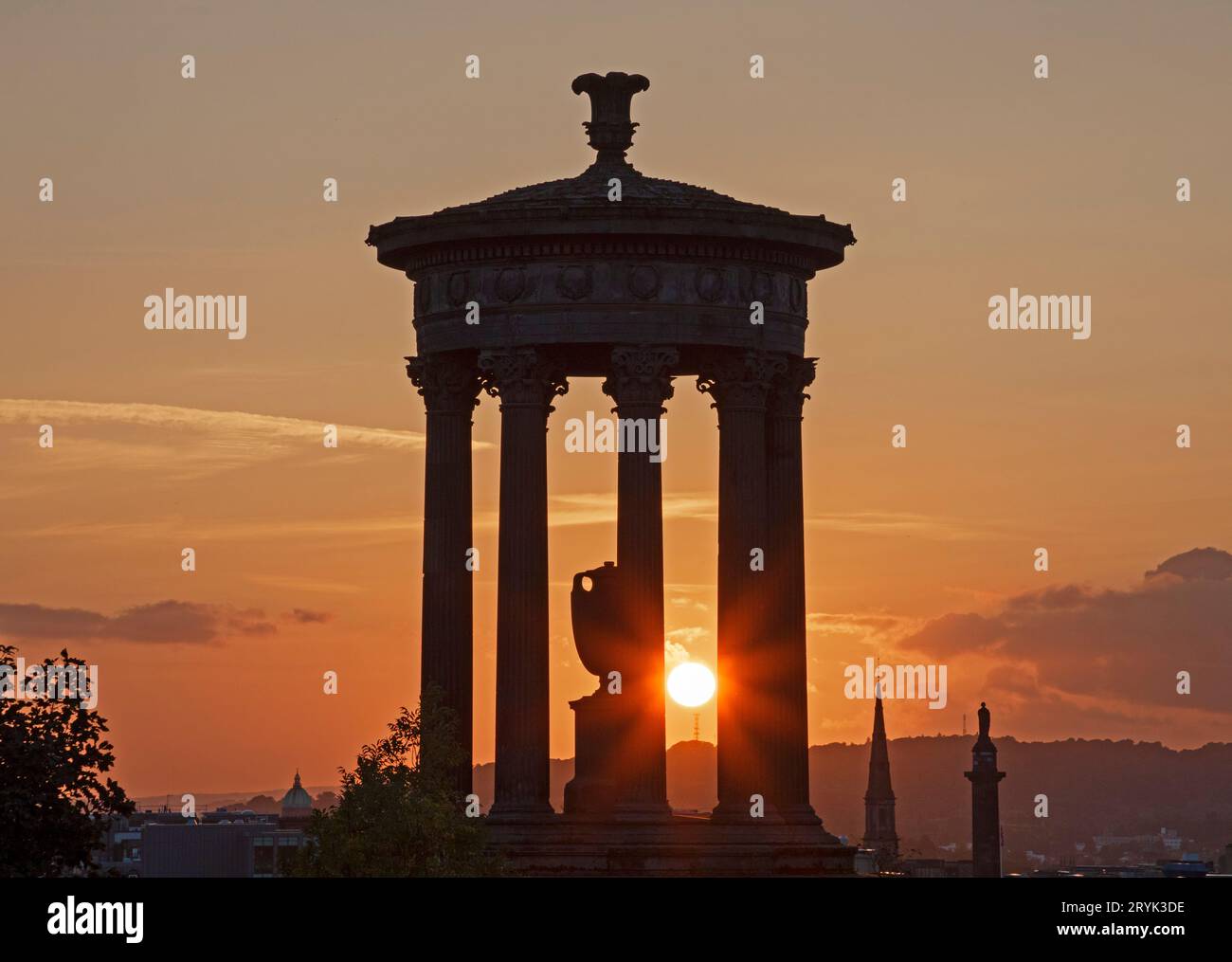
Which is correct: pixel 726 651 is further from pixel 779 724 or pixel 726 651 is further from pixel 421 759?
pixel 421 759

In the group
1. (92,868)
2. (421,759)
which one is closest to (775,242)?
(421,759)

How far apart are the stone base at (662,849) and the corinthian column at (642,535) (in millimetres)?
1549

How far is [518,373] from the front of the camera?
115 metres

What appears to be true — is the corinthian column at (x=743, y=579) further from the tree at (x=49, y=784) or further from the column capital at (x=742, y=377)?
the tree at (x=49, y=784)

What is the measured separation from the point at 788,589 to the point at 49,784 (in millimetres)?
32203

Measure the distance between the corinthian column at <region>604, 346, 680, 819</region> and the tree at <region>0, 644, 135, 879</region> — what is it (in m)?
23.2

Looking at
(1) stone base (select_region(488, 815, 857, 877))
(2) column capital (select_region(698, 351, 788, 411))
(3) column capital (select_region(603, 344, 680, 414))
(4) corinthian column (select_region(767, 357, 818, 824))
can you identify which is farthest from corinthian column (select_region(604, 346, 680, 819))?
(4) corinthian column (select_region(767, 357, 818, 824))

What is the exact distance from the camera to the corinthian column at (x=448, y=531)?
11769 cm

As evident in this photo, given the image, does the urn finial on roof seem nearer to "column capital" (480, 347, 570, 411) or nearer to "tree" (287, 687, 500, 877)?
"column capital" (480, 347, 570, 411)

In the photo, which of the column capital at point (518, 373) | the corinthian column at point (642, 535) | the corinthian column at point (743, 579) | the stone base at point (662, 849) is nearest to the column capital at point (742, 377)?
the corinthian column at point (743, 579)

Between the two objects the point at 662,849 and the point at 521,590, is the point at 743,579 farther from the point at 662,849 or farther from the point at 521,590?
the point at 662,849

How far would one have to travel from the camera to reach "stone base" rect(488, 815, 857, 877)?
110500 mm

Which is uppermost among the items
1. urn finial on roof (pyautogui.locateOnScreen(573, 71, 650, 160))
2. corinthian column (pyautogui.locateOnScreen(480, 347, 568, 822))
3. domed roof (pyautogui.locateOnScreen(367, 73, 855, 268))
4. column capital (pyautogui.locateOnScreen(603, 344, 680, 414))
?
urn finial on roof (pyautogui.locateOnScreen(573, 71, 650, 160))

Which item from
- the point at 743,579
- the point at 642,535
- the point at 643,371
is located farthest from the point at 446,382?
the point at 743,579
